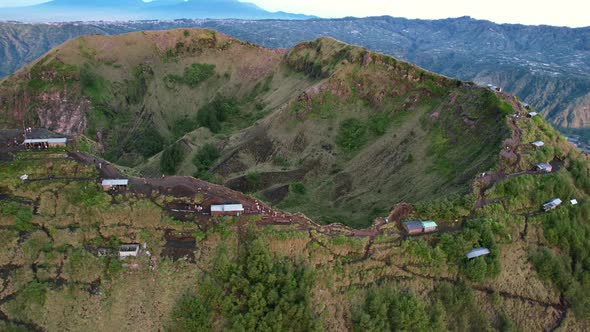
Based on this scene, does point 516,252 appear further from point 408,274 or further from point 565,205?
point 408,274

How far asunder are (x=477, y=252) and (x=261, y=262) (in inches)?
597

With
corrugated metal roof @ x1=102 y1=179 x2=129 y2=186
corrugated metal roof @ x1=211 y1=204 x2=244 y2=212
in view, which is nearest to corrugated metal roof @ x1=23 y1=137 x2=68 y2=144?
corrugated metal roof @ x1=102 y1=179 x2=129 y2=186

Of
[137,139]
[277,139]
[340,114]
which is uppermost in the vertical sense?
[340,114]

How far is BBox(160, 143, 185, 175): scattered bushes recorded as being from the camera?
2121 inches

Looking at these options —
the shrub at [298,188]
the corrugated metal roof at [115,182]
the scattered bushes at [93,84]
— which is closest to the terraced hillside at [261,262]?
the corrugated metal roof at [115,182]

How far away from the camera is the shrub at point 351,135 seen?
5281 centimetres

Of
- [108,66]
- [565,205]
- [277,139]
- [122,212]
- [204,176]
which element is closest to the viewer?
[122,212]

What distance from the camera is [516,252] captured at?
29.3 m

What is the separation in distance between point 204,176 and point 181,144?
34.7 feet

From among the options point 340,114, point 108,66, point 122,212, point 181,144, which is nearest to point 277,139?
point 340,114

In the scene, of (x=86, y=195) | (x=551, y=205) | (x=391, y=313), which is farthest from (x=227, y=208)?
(x=551, y=205)

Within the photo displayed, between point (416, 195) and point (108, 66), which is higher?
point (108, 66)

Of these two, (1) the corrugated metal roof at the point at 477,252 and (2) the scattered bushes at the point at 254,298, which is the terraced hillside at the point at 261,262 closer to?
(2) the scattered bushes at the point at 254,298

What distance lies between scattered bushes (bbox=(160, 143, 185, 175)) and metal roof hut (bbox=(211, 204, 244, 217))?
91.4 ft
